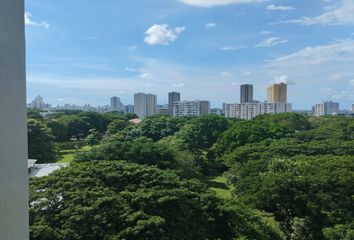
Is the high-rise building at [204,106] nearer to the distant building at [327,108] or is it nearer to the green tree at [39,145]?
the distant building at [327,108]

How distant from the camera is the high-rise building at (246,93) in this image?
10825 cm

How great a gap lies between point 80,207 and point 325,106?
135198mm

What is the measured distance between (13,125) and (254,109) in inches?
3956

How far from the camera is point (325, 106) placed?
132 m

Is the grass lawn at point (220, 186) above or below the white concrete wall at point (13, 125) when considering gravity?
below

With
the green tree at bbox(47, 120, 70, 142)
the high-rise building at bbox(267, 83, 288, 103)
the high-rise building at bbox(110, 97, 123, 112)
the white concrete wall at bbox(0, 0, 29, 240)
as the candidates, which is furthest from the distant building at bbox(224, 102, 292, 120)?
the white concrete wall at bbox(0, 0, 29, 240)

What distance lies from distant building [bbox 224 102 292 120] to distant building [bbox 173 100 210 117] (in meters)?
8.40

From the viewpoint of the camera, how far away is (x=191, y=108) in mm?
100938

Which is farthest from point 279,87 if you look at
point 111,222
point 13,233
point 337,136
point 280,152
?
point 13,233

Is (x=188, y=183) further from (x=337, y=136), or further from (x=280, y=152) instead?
(x=337, y=136)

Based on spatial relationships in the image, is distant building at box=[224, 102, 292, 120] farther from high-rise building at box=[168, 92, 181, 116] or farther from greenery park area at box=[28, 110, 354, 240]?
greenery park area at box=[28, 110, 354, 240]

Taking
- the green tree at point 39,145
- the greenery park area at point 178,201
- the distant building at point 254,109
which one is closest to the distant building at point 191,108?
the distant building at point 254,109

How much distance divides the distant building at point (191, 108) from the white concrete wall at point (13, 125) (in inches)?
3832

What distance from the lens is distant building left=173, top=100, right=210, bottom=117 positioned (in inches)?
→ 3973
